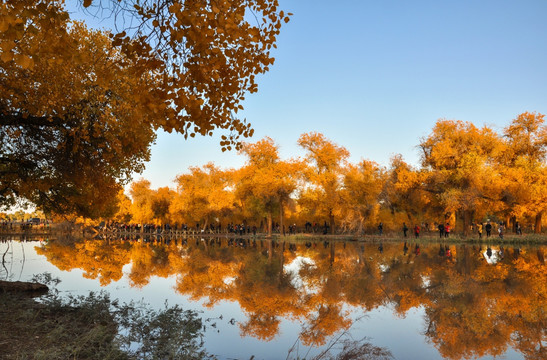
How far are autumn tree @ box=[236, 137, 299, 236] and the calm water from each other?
93.7 ft

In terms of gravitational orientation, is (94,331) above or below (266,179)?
below

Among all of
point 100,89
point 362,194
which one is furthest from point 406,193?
point 100,89

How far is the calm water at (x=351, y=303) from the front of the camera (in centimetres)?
704

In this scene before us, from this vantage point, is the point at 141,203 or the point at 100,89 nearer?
the point at 100,89

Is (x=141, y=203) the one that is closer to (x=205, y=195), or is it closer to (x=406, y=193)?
(x=205, y=195)

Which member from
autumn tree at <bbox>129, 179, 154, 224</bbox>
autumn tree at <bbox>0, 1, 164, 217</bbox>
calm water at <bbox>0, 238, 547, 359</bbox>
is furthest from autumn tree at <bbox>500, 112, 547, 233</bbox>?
autumn tree at <bbox>129, 179, 154, 224</bbox>

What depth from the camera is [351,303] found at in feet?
A: 33.4

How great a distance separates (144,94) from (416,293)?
9680mm

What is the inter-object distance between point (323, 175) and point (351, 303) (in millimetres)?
36252

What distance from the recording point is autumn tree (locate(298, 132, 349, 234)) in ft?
147

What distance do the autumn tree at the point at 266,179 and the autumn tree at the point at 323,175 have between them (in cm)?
210

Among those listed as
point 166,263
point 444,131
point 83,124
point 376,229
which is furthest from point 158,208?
point 83,124

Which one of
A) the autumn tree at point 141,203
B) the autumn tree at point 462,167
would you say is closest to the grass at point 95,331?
the autumn tree at point 462,167

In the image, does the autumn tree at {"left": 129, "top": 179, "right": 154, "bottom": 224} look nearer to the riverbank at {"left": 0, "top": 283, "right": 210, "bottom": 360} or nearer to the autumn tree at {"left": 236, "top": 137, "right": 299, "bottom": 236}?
the autumn tree at {"left": 236, "top": 137, "right": 299, "bottom": 236}
